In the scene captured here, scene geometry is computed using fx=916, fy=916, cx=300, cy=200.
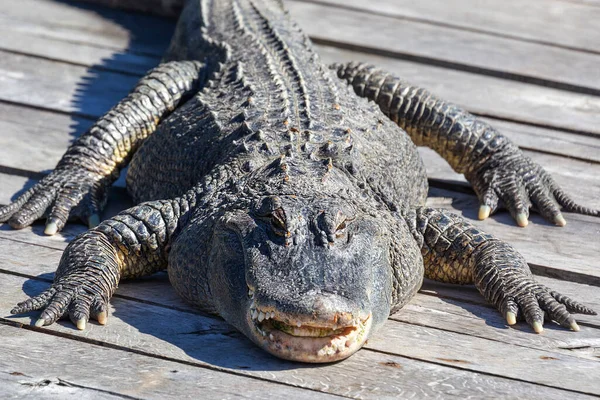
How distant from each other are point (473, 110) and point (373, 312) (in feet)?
9.43

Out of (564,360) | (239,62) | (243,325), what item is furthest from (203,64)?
(564,360)

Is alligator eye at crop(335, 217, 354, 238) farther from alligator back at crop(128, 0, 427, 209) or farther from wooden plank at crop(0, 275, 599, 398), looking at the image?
wooden plank at crop(0, 275, 599, 398)

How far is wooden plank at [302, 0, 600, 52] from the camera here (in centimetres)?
689

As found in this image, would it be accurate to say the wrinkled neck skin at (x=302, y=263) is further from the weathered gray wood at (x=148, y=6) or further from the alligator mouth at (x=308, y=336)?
the weathered gray wood at (x=148, y=6)

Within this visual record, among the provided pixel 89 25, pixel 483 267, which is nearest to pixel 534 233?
pixel 483 267

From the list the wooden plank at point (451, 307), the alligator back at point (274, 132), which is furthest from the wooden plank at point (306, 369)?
the alligator back at point (274, 132)

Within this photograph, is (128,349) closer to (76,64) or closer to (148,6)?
(76,64)

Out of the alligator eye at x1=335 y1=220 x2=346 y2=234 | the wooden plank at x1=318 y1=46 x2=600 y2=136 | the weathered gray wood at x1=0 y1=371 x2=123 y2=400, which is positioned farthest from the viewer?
the wooden plank at x1=318 y1=46 x2=600 y2=136

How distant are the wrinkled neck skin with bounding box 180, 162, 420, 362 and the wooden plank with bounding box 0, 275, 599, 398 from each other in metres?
0.07

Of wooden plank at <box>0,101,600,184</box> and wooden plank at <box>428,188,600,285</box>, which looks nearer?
wooden plank at <box>428,188,600,285</box>

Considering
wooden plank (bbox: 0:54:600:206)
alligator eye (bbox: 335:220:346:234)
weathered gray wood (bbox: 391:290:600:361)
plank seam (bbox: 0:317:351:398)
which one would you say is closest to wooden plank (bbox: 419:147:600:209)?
wooden plank (bbox: 0:54:600:206)

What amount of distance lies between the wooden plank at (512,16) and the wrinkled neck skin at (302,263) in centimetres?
353

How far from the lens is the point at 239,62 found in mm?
5008

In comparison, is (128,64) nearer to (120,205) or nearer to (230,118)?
(120,205)
